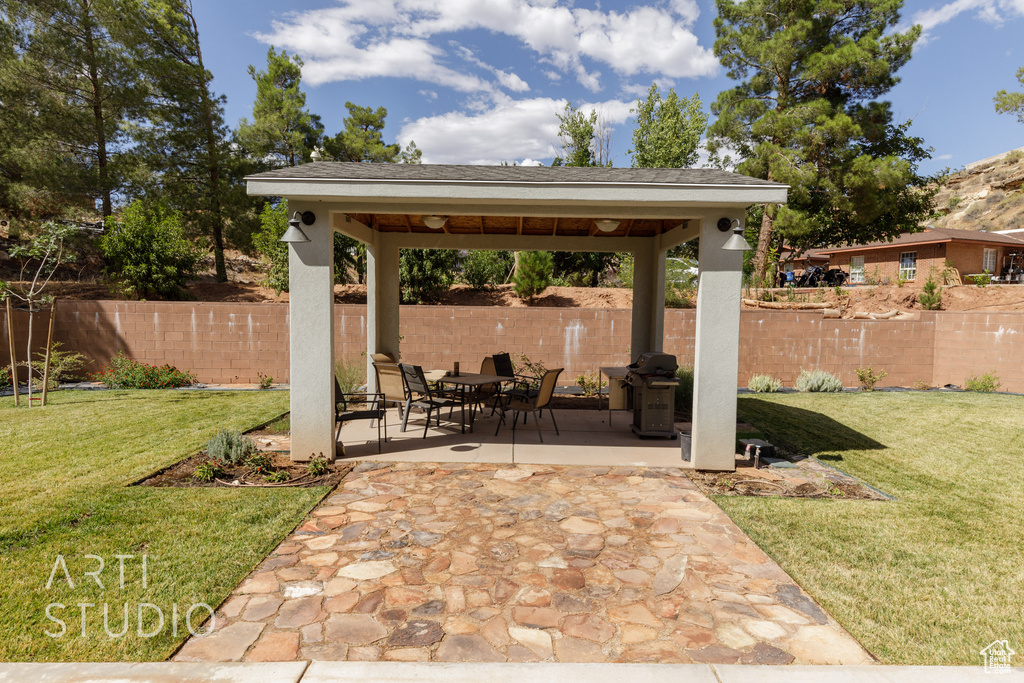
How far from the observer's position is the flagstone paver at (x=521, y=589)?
2.77 m

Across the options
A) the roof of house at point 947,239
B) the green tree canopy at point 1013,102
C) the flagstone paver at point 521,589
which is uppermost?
→ the green tree canopy at point 1013,102

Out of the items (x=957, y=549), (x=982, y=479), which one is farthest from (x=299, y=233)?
(x=982, y=479)

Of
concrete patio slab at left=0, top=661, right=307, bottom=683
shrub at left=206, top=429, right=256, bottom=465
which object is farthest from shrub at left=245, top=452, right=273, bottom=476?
concrete patio slab at left=0, top=661, right=307, bottom=683

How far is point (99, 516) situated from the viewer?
432 cm

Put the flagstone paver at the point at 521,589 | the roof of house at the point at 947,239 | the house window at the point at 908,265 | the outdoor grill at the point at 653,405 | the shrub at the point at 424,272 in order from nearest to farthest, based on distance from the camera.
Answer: the flagstone paver at the point at 521,589
the outdoor grill at the point at 653,405
the shrub at the point at 424,272
the roof of house at the point at 947,239
the house window at the point at 908,265

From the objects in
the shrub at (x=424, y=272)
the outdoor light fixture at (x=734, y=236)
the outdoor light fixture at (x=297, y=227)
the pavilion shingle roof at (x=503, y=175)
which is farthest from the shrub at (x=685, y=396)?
the shrub at (x=424, y=272)

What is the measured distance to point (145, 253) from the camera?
15.5 m

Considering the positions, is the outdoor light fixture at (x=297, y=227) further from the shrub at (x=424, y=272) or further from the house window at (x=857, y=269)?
the house window at (x=857, y=269)

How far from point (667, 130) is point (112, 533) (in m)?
28.1

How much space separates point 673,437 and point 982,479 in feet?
11.3

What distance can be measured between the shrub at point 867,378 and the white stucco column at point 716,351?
8456 mm

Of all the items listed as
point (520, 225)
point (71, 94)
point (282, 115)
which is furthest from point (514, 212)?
point (282, 115)

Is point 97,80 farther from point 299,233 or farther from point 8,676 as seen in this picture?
point 8,676

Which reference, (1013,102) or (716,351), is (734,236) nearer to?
(716,351)
